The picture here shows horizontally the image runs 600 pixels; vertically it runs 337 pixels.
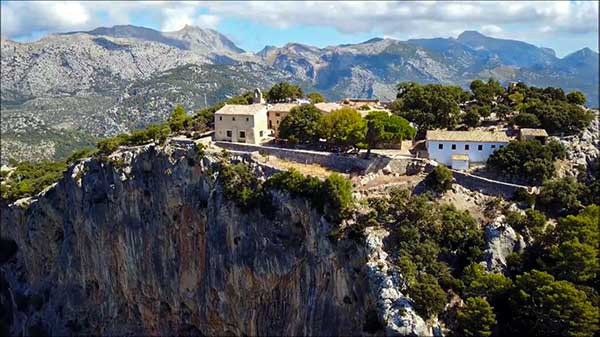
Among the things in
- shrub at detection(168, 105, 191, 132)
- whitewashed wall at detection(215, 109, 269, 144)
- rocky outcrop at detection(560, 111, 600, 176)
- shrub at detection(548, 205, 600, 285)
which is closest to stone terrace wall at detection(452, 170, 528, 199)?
shrub at detection(548, 205, 600, 285)

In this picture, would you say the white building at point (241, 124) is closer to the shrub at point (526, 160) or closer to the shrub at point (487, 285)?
the shrub at point (526, 160)

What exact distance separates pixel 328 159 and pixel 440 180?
44.3 feet

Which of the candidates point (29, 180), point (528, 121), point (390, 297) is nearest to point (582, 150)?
point (528, 121)

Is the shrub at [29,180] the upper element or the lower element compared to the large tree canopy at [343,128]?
lower

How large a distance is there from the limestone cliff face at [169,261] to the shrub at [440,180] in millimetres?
11652

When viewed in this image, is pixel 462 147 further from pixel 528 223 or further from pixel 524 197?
pixel 528 223

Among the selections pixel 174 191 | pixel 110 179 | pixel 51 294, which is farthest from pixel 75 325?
pixel 174 191

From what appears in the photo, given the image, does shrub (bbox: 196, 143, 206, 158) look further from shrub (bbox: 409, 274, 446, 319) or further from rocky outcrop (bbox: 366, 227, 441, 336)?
shrub (bbox: 409, 274, 446, 319)

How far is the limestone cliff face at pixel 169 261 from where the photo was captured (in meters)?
51.0

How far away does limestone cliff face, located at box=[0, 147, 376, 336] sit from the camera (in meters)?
51.0

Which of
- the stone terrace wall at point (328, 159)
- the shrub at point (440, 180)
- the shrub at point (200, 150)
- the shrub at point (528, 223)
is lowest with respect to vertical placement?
the shrub at point (528, 223)

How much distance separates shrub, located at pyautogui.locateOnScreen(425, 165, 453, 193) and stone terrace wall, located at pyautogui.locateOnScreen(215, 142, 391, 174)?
612cm

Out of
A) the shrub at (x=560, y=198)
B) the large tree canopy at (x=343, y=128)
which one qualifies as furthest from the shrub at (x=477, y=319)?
the large tree canopy at (x=343, y=128)

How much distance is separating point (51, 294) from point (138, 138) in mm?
25886
